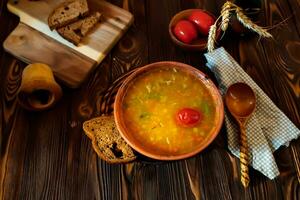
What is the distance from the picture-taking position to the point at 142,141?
0.94 metres

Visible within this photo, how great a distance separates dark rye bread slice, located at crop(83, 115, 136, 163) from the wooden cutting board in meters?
0.17

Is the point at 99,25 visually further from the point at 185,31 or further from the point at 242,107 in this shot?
the point at 242,107

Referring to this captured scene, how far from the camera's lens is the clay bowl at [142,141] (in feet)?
2.97

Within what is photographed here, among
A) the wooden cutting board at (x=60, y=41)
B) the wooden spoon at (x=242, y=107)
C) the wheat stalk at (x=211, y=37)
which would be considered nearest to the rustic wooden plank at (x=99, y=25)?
the wooden cutting board at (x=60, y=41)

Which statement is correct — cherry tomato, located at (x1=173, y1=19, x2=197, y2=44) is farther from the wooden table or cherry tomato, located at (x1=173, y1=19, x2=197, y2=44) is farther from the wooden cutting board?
the wooden cutting board

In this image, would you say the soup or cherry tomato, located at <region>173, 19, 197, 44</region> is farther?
cherry tomato, located at <region>173, 19, 197, 44</region>

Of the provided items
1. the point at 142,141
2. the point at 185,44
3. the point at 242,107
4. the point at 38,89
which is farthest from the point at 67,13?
the point at 242,107

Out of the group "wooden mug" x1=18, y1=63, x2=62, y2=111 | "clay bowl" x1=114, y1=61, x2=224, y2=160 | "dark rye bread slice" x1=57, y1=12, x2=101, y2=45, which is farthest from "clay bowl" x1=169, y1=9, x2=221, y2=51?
"wooden mug" x1=18, y1=63, x2=62, y2=111

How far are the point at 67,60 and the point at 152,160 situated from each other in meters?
0.44

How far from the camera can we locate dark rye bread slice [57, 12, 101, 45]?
1159mm

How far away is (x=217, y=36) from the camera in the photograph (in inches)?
45.6

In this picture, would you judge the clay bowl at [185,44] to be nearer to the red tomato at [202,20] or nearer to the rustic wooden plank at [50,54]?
the red tomato at [202,20]

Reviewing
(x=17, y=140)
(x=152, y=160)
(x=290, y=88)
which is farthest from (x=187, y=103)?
(x=17, y=140)

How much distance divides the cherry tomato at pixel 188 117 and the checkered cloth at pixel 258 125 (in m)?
0.11
